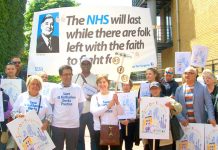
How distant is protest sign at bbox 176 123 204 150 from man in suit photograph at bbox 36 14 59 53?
331 centimetres

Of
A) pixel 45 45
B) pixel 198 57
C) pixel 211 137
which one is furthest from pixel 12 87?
pixel 198 57

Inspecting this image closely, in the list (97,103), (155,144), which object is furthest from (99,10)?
(155,144)

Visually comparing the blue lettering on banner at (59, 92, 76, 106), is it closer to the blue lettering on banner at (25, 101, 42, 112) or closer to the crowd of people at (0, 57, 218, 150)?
the crowd of people at (0, 57, 218, 150)

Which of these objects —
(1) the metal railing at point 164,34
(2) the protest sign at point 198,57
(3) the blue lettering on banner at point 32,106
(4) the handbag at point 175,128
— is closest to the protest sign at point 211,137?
(4) the handbag at point 175,128

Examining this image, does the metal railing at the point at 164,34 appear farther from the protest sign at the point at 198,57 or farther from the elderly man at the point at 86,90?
the elderly man at the point at 86,90

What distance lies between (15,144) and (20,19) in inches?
406

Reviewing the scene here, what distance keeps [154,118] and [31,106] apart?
79.0 inches

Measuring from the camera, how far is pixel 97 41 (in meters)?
8.09

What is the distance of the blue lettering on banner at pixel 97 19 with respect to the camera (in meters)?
8.16

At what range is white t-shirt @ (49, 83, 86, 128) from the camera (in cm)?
607

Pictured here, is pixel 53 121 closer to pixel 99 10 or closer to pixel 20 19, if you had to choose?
pixel 99 10

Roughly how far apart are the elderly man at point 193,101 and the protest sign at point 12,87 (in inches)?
111

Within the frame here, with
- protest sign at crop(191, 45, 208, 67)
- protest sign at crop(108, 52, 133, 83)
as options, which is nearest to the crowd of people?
protest sign at crop(108, 52, 133, 83)

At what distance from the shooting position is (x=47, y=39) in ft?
26.6
